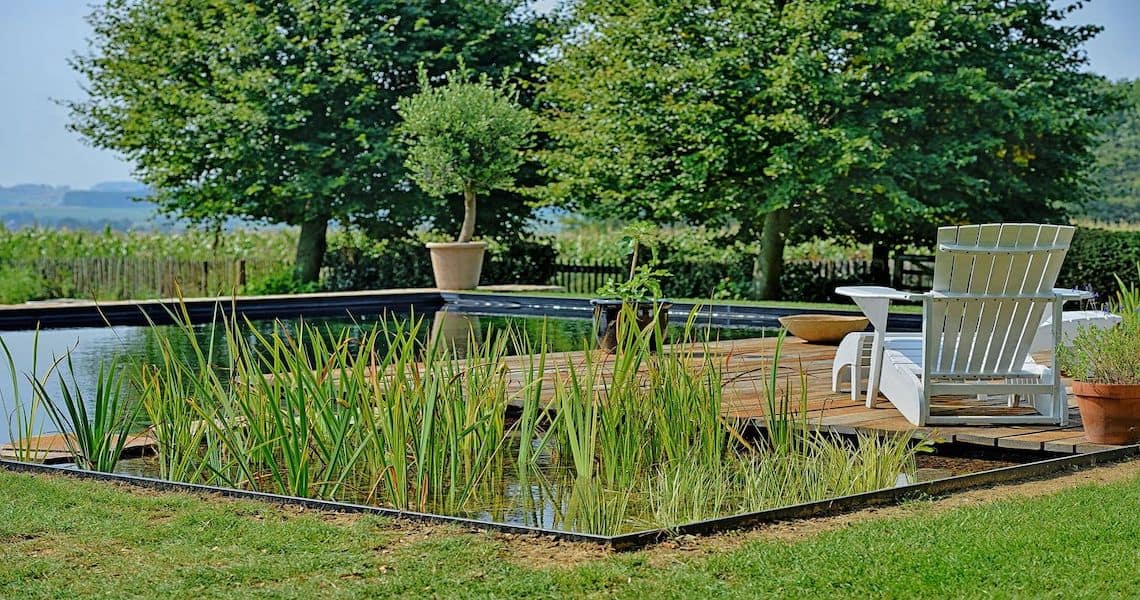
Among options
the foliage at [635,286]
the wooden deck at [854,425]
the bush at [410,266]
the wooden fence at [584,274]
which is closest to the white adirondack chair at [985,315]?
the wooden deck at [854,425]

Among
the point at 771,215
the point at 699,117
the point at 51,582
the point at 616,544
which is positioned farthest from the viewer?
the point at 771,215

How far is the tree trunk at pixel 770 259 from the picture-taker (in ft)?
54.3

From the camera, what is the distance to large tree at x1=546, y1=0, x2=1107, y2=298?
14.9 meters

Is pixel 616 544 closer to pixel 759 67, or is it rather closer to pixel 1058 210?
pixel 759 67

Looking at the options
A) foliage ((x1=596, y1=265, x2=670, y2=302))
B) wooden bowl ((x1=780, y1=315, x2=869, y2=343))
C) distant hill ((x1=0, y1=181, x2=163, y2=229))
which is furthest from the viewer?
distant hill ((x1=0, y1=181, x2=163, y2=229))

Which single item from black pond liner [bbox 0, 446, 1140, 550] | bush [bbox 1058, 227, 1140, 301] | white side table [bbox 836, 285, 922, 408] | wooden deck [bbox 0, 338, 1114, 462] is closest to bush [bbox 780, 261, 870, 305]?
bush [bbox 1058, 227, 1140, 301]

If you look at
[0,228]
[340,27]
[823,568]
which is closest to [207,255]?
[0,228]

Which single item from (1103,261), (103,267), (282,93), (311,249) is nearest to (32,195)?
(311,249)

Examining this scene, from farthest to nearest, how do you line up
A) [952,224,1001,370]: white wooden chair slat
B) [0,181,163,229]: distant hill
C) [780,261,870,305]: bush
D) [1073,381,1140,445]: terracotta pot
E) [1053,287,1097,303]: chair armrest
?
[0,181,163,229]: distant hill, [780,261,870,305]: bush, [1053,287,1097,303]: chair armrest, [952,224,1001,370]: white wooden chair slat, [1073,381,1140,445]: terracotta pot

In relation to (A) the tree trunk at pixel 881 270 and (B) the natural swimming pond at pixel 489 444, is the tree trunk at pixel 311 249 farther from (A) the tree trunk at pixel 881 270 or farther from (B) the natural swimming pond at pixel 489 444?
(B) the natural swimming pond at pixel 489 444

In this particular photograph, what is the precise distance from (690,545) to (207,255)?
57.9ft

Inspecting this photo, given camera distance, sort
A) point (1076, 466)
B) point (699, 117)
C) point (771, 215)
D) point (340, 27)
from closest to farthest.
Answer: point (1076, 466) < point (699, 117) < point (771, 215) < point (340, 27)

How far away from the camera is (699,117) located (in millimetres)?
15172

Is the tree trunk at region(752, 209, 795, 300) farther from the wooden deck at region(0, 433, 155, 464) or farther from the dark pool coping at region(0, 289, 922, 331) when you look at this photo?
the wooden deck at region(0, 433, 155, 464)
